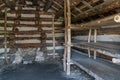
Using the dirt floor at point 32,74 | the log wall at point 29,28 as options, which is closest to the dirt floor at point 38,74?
the dirt floor at point 32,74

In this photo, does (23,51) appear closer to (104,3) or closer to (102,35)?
(102,35)

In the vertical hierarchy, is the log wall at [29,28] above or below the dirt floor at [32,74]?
above

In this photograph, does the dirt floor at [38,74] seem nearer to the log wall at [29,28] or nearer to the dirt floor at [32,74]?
the dirt floor at [32,74]

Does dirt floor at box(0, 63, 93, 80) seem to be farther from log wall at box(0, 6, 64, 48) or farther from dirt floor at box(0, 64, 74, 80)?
log wall at box(0, 6, 64, 48)

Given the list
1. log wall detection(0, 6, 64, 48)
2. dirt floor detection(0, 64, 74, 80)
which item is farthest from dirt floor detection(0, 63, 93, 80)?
log wall detection(0, 6, 64, 48)

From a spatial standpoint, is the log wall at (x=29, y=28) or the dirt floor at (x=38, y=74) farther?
the log wall at (x=29, y=28)

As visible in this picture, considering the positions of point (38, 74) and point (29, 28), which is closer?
point (38, 74)

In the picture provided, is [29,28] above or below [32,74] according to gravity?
above

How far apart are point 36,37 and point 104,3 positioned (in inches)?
172

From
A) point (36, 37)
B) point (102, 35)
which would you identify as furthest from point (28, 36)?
point (102, 35)

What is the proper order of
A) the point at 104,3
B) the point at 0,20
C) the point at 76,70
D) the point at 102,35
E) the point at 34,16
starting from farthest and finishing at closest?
the point at 34,16 < the point at 0,20 < the point at 76,70 < the point at 102,35 < the point at 104,3

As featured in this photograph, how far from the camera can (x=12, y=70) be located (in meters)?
5.76

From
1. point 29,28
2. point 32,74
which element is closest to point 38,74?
point 32,74

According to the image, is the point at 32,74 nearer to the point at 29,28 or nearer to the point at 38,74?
the point at 38,74
